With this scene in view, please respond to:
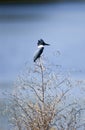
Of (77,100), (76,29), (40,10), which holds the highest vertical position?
(40,10)

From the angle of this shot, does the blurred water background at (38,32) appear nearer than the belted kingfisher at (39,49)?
No

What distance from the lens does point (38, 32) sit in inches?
71.6

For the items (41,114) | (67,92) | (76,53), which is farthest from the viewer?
(76,53)

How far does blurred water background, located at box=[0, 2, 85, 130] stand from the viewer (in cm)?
179

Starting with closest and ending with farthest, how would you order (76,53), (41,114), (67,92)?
(41,114)
(67,92)
(76,53)

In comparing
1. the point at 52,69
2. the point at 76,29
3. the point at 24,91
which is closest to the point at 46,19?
the point at 76,29

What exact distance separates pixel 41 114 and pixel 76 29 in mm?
620

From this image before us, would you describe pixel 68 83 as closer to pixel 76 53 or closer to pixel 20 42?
pixel 76 53

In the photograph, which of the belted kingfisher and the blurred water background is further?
the blurred water background

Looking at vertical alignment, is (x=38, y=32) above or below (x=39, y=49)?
above

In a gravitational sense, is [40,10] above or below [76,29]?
above

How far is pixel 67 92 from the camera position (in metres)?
1.55

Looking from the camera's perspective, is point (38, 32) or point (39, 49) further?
point (38, 32)

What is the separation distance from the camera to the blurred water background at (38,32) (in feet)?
5.87
